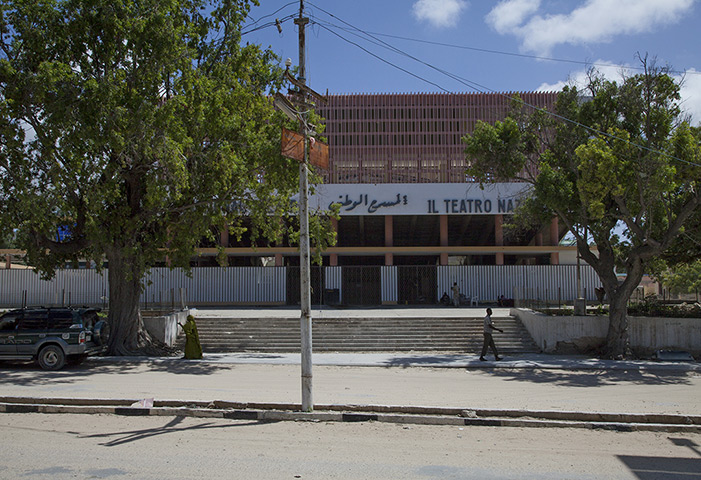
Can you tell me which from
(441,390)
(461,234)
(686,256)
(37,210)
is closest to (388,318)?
(441,390)

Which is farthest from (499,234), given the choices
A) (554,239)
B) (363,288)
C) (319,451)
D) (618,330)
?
(319,451)

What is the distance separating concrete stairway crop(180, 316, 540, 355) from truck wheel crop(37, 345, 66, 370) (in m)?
5.27

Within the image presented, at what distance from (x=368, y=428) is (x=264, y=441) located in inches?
67.1

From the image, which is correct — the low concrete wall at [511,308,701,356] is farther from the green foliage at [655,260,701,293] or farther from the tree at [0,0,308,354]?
the green foliage at [655,260,701,293]

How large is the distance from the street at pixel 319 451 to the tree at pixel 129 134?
735cm

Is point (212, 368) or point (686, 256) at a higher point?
point (686, 256)

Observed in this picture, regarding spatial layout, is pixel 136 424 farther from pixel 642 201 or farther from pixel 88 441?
pixel 642 201

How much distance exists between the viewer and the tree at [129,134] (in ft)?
45.2

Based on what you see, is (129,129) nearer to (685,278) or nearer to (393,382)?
(393,382)

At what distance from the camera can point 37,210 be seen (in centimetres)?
1340

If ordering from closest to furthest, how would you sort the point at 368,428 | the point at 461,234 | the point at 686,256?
the point at 368,428 < the point at 686,256 < the point at 461,234

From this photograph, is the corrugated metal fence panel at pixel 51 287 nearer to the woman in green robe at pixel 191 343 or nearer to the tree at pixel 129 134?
the tree at pixel 129 134

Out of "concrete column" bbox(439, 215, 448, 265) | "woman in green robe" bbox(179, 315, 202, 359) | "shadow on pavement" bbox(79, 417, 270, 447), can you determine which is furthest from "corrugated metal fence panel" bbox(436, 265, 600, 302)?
"shadow on pavement" bbox(79, 417, 270, 447)

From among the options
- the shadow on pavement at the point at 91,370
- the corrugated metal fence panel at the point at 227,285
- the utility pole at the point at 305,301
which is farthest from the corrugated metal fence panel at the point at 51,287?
the utility pole at the point at 305,301
